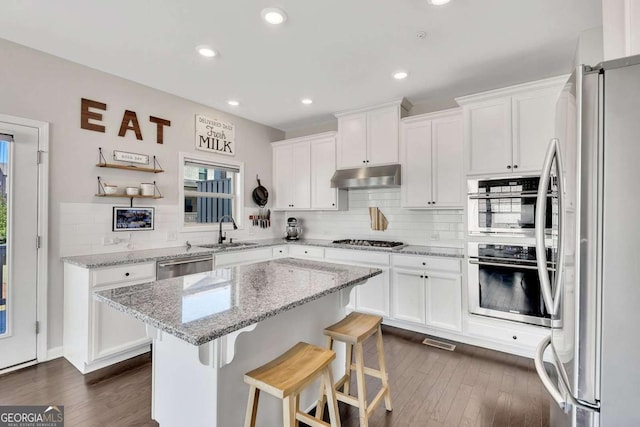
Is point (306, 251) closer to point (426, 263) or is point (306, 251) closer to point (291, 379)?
point (426, 263)

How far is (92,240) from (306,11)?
9.12ft

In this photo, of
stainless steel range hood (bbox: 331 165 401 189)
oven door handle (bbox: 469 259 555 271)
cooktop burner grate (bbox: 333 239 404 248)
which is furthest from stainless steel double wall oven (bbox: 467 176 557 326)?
cooktop burner grate (bbox: 333 239 404 248)

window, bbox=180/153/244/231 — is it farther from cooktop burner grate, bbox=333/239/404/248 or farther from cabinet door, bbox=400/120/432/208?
cabinet door, bbox=400/120/432/208

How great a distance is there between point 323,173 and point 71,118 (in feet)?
9.29

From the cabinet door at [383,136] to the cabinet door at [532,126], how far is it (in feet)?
4.07

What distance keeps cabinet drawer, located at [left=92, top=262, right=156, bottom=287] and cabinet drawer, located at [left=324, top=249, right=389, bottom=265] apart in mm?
2032

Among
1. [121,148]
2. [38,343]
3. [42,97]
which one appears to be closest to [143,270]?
[38,343]

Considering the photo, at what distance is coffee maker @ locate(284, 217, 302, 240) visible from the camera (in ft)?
15.4

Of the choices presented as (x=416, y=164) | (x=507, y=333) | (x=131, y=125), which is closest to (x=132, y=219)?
(x=131, y=125)

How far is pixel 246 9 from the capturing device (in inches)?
81.7

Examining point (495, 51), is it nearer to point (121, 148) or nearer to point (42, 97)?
point (121, 148)

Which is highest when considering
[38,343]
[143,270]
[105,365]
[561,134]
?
[561,134]

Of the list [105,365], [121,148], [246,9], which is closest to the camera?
[246,9]

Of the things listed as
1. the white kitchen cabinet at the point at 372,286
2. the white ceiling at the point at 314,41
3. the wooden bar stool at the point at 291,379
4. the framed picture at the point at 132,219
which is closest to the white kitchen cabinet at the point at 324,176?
the white kitchen cabinet at the point at 372,286
